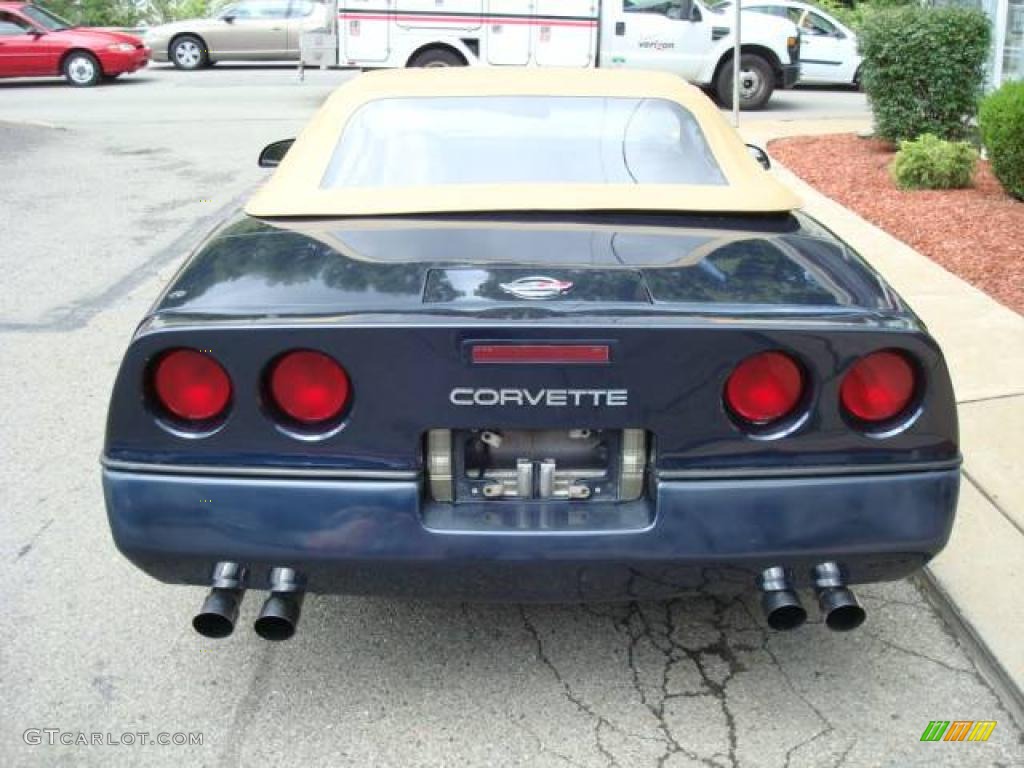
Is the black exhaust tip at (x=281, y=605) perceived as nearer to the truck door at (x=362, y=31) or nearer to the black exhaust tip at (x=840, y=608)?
the black exhaust tip at (x=840, y=608)

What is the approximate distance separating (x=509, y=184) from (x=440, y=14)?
1353 centimetres

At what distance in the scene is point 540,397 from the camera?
2.66 metres

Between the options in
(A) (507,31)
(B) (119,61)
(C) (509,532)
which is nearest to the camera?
(C) (509,532)

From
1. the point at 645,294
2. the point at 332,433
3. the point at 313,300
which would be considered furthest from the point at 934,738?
the point at 313,300

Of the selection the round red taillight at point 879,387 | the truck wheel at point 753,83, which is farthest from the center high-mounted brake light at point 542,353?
the truck wheel at point 753,83

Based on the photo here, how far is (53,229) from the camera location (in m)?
9.20

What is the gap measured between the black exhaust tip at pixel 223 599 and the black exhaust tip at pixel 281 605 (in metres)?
0.07

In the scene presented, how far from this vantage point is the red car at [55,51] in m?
21.1

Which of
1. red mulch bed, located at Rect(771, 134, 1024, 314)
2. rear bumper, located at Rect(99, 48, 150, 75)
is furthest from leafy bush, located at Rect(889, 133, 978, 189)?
rear bumper, located at Rect(99, 48, 150, 75)

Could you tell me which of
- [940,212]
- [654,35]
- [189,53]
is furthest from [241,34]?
[940,212]

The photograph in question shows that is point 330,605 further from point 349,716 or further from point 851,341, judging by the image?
point 851,341

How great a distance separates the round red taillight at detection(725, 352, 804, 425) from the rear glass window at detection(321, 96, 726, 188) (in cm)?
120

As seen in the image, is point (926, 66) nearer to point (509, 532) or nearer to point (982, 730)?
point (982, 730)

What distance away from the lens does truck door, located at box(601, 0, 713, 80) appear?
16797 mm
